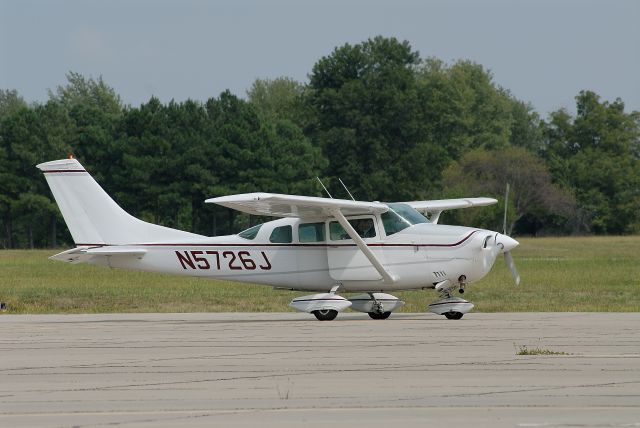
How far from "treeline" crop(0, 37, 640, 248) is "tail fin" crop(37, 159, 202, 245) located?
4432cm

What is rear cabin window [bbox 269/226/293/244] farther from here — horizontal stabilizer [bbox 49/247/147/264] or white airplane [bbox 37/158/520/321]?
horizontal stabilizer [bbox 49/247/147/264]

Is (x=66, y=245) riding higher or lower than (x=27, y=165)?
lower

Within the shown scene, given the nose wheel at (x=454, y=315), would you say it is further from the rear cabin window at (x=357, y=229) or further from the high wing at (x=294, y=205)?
the high wing at (x=294, y=205)

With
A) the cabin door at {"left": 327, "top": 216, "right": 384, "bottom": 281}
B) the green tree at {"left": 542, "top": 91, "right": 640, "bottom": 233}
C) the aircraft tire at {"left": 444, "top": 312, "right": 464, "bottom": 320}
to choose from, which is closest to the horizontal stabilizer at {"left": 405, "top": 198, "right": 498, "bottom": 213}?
the cabin door at {"left": 327, "top": 216, "right": 384, "bottom": 281}

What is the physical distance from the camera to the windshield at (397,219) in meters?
20.8

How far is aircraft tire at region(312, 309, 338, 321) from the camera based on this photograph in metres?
20.4

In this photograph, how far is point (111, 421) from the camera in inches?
374

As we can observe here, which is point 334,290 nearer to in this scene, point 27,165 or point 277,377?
point 277,377

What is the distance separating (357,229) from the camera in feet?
68.6

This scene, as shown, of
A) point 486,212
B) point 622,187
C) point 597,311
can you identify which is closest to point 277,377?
point 597,311

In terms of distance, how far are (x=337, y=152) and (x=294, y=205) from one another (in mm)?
62437

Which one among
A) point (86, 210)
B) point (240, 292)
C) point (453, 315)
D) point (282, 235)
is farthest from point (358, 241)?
point (240, 292)

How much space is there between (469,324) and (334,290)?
2.94 meters

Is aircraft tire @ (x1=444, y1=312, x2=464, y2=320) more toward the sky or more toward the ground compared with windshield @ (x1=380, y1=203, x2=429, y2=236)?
more toward the ground
